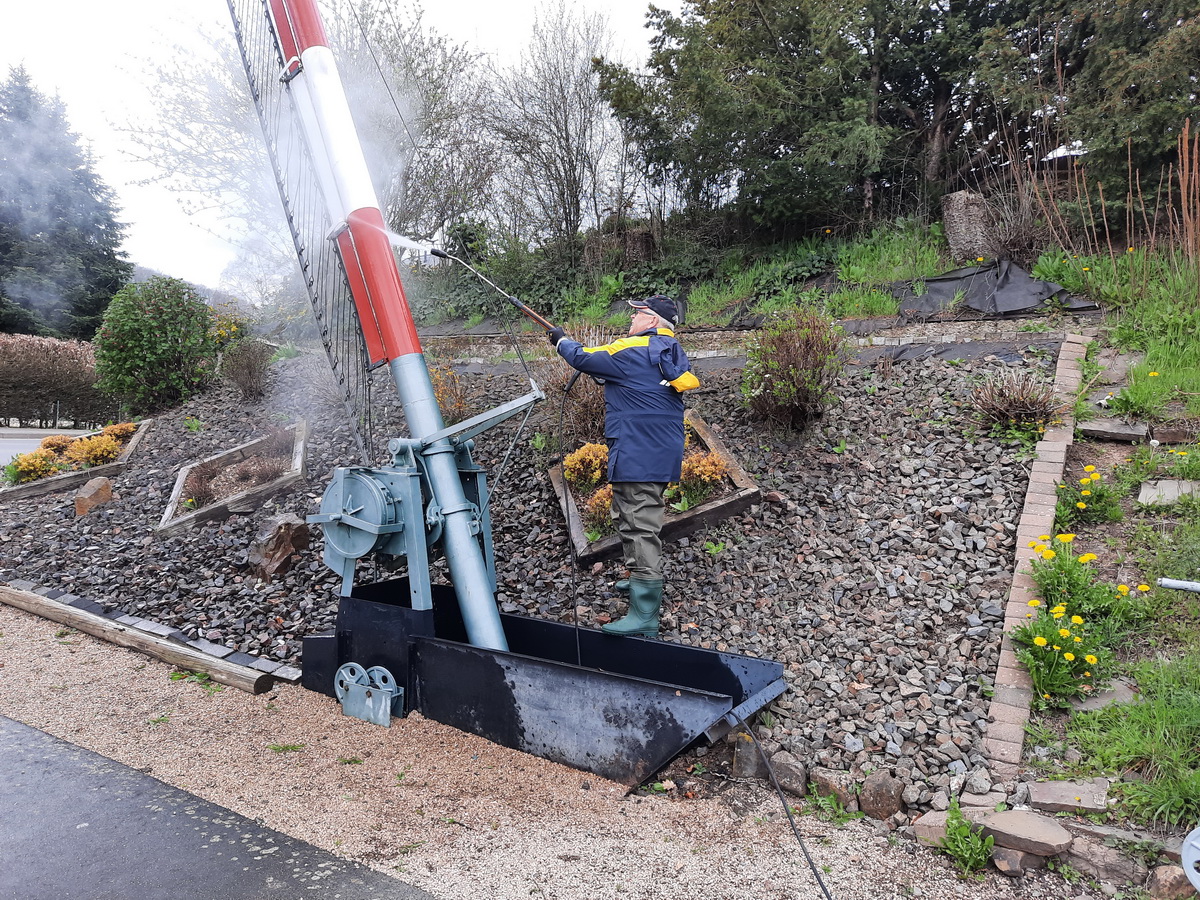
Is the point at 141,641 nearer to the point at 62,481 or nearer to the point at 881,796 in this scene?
the point at 881,796

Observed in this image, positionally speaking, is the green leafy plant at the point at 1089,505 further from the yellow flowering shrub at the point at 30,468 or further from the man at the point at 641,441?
the yellow flowering shrub at the point at 30,468

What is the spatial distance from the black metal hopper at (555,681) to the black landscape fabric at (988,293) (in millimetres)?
5115

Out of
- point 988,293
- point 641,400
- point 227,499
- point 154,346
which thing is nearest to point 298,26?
point 641,400

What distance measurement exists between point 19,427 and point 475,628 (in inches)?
640

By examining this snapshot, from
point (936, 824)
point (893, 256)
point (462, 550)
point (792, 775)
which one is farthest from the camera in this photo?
point (893, 256)

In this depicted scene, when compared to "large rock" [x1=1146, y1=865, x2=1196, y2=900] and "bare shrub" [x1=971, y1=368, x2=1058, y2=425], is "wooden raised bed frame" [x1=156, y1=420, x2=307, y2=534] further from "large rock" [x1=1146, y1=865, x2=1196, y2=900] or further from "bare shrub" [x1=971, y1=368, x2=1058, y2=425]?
"large rock" [x1=1146, y1=865, x2=1196, y2=900]

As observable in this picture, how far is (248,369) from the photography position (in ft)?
28.3

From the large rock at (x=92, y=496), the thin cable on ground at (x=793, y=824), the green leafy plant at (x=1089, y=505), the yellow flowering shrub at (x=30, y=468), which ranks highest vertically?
the yellow flowering shrub at (x=30, y=468)

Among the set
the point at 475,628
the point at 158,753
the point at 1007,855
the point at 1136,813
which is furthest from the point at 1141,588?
the point at 158,753

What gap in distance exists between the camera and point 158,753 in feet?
10.7

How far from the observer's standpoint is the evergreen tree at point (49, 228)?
16.8 metres

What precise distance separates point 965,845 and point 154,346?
9.78 metres

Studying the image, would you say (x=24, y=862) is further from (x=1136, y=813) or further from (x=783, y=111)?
(x=783, y=111)

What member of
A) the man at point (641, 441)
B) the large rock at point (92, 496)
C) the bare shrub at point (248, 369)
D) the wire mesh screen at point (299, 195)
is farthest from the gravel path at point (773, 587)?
the bare shrub at point (248, 369)
